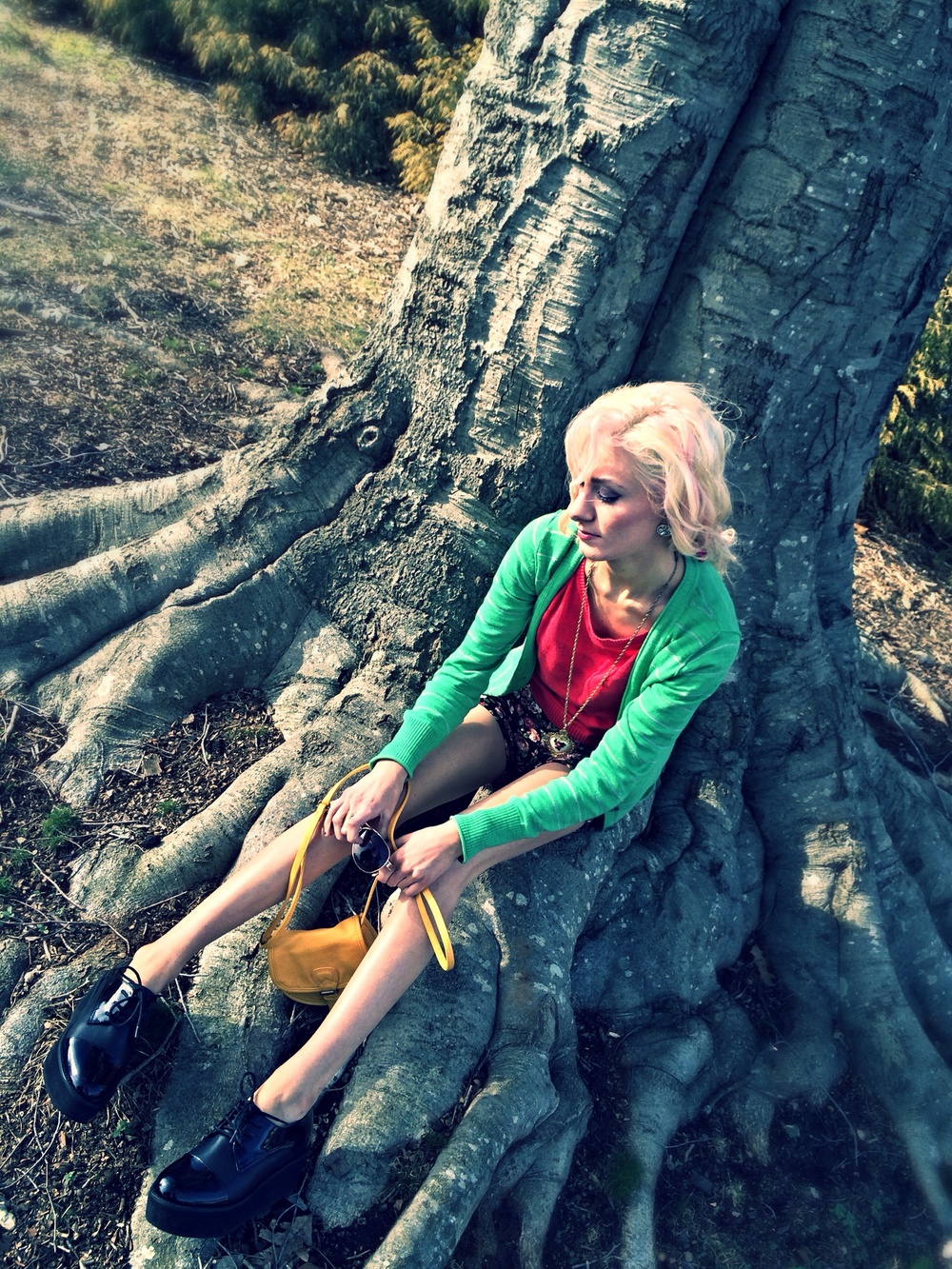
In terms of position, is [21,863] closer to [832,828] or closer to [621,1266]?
[621,1266]

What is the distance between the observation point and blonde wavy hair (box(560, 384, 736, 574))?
8.57 ft

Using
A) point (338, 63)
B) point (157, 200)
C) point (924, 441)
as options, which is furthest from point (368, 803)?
point (338, 63)

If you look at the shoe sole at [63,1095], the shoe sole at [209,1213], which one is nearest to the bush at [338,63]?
the shoe sole at [63,1095]

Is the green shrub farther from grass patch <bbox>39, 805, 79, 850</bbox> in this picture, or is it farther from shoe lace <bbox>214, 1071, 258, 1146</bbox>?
shoe lace <bbox>214, 1071, 258, 1146</bbox>

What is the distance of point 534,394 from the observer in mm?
3285

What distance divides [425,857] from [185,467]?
9.07ft

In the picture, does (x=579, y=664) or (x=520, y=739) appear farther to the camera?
(x=520, y=739)

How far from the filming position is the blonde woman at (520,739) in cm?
253

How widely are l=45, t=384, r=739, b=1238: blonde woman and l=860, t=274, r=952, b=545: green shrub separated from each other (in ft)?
11.5

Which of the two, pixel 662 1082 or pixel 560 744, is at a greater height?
pixel 560 744

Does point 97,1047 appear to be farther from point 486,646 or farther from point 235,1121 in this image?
point 486,646

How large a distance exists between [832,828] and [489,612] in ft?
5.56

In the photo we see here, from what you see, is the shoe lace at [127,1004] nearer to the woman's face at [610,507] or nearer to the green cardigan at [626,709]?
the green cardigan at [626,709]

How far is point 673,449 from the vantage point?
2.61m
